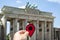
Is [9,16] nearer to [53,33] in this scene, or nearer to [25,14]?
[25,14]

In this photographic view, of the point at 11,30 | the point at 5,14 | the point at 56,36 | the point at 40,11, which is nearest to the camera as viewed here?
the point at 5,14

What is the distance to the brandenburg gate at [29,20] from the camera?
1724 inches

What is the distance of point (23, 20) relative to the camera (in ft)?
153

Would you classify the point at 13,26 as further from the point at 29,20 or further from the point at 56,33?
the point at 56,33

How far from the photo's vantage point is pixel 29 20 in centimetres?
4769

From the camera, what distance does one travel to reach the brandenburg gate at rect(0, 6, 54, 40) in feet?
144

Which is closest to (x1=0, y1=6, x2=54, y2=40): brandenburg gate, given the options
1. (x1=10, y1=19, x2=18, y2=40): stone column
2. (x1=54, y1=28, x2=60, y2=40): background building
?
(x1=10, y1=19, x2=18, y2=40): stone column

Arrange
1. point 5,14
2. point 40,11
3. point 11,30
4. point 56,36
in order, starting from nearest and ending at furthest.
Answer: point 5,14 < point 11,30 < point 40,11 < point 56,36

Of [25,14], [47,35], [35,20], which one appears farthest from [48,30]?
[25,14]

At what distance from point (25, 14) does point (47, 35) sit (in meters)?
9.76

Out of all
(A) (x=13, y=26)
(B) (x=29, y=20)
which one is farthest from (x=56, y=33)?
(A) (x=13, y=26)

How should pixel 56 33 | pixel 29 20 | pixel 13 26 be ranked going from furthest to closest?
pixel 56 33
pixel 29 20
pixel 13 26

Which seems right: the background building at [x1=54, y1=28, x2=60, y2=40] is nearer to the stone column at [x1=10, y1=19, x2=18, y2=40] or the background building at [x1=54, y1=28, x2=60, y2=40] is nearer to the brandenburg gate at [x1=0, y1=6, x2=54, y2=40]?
the brandenburg gate at [x1=0, y1=6, x2=54, y2=40]

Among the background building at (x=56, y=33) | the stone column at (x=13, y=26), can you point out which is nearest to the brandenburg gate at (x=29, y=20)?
the stone column at (x=13, y=26)
